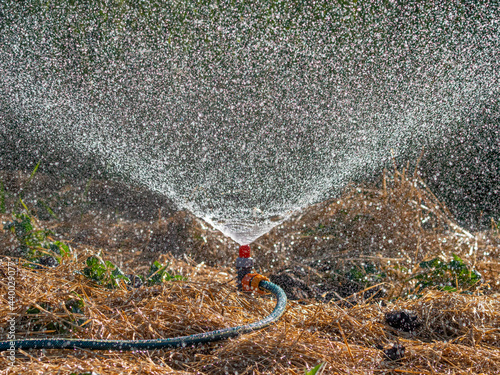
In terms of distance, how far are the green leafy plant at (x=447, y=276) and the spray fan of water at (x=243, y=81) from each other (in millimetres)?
1840

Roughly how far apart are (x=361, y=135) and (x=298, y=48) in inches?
45.5

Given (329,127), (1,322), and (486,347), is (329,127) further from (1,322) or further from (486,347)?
(1,322)

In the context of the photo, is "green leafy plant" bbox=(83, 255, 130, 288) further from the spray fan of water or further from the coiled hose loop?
the spray fan of water

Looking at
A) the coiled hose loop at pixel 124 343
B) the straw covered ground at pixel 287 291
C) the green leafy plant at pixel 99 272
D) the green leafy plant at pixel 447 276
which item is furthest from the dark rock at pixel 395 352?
the green leafy plant at pixel 99 272

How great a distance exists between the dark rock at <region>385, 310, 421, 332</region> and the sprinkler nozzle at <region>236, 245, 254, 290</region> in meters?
0.67

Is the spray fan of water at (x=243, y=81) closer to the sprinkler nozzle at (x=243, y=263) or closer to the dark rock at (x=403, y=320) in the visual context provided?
the sprinkler nozzle at (x=243, y=263)

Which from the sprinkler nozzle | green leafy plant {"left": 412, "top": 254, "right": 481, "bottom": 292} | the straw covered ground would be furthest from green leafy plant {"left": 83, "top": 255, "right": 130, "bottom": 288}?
green leafy plant {"left": 412, "top": 254, "right": 481, "bottom": 292}

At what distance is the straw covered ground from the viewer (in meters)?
1.61

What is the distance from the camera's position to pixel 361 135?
4.52 metres

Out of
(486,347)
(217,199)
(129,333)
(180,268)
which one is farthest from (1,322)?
(217,199)

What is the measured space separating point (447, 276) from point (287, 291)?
0.89m

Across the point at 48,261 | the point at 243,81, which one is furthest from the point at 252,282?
the point at 243,81

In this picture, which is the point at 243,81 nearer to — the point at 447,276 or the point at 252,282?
the point at 447,276

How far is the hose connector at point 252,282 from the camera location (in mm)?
2169
